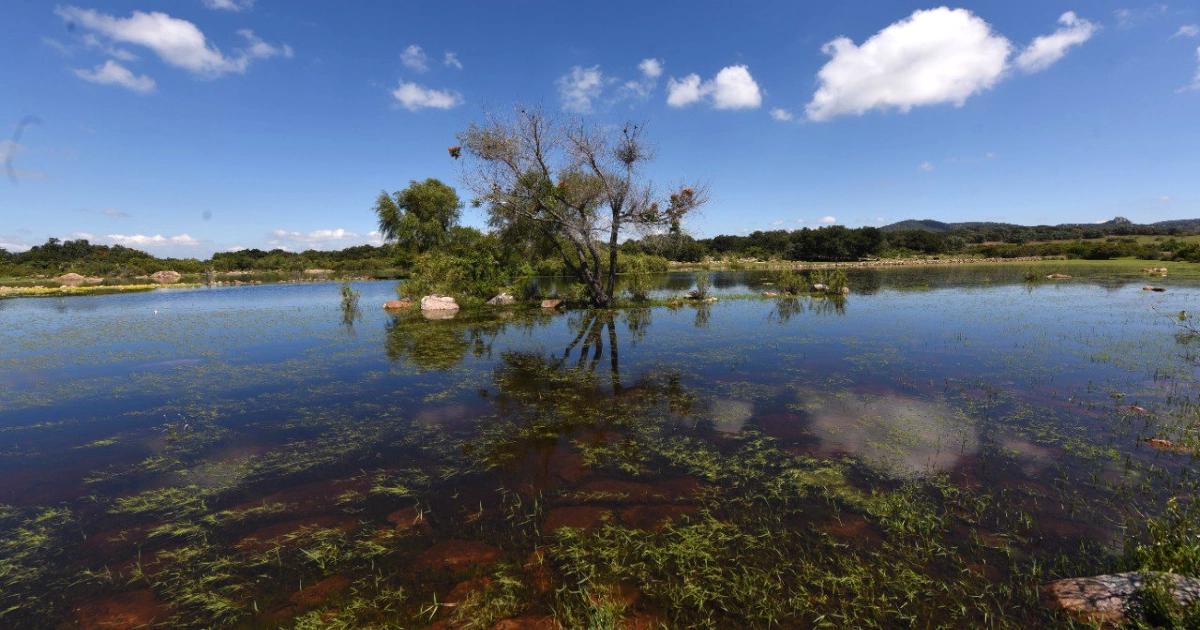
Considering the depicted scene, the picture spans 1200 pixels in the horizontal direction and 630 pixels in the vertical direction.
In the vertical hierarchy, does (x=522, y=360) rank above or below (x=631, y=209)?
below

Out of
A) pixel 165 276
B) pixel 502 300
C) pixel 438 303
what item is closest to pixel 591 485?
pixel 438 303

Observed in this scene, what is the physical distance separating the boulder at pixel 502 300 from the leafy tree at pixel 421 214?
27794mm

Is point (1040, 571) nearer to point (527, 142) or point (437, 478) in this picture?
point (437, 478)

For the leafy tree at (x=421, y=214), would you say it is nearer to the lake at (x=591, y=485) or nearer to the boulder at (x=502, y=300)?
the boulder at (x=502, y=300)

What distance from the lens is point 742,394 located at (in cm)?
1080

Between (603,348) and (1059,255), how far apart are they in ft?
346

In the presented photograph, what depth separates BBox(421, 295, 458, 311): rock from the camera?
28.9 meters

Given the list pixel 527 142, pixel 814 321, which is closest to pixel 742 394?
pixel 814 321

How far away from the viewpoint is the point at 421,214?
5734 cm

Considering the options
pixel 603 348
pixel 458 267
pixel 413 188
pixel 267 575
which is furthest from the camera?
pixel 413 188

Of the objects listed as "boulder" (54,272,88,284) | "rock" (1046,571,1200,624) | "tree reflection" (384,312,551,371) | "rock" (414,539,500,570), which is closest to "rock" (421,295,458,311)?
"tree reflection" (384,312,551,371)

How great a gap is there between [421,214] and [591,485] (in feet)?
190

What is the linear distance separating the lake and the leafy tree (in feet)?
141

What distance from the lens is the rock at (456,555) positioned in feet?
16.2
